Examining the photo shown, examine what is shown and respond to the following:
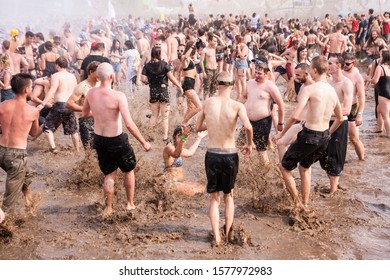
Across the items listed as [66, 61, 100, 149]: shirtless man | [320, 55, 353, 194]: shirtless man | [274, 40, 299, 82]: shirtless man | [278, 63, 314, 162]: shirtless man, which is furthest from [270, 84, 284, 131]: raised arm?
[274, 40, 299, 82]: shirtless man

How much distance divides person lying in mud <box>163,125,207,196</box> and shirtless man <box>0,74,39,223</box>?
5.27 feet

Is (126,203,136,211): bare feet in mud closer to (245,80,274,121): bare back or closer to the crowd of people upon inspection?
the crowd of people

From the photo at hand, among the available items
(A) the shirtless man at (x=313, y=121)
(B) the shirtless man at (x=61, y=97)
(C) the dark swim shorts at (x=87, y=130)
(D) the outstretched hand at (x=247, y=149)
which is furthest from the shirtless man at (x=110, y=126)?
(B) the shirtless man at (x=61, y=97)

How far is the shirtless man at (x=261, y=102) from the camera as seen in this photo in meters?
6.73

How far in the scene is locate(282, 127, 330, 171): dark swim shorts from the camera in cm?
542

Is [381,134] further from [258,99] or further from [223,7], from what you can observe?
[223,7]

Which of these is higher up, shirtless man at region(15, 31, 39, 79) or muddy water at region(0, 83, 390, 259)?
shirtless man at region(15, 31, 39, 79)

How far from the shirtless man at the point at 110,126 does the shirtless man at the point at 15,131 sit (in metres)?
0.68

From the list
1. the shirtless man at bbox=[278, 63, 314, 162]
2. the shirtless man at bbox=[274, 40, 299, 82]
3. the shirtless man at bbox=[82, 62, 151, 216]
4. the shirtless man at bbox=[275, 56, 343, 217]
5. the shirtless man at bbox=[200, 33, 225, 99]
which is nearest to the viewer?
the shirtless man at bbox=[82, 62, 151, 216]

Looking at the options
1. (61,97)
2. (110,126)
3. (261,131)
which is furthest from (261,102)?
(61,97)

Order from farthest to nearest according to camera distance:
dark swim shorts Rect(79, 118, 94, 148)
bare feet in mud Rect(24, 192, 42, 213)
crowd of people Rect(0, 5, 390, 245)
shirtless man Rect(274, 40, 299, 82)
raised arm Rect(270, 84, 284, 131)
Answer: shirtless man Rect(274, 40, 299, 82), dark swim shorts Rect(79, 118, 94, 148), raised arm Rect(270, 84, 284, 131), bare feet in mud Rect(24, 192, 42, 213), crowd of people Rect(0, 5, 390, 245)

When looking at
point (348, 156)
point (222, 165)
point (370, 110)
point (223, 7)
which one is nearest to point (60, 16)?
point (223, 7)

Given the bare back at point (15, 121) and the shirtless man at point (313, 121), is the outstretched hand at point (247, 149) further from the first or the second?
the bare back at point (15, 121)

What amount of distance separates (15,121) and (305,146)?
3.27 m
